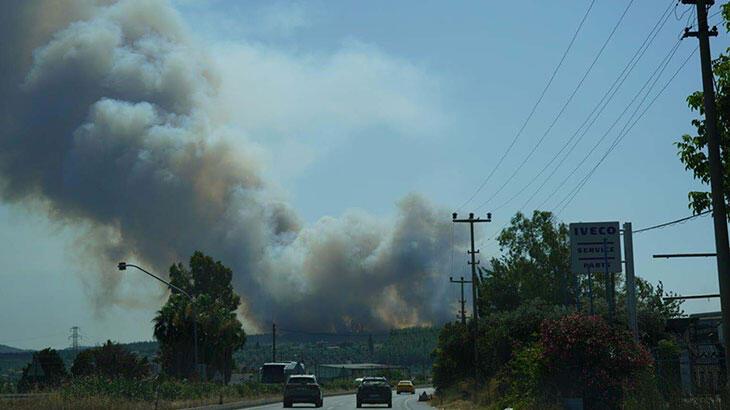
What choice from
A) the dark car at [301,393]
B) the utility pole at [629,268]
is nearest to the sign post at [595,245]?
the utility pole at [629,268]

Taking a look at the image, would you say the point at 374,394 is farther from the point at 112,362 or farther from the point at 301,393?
the point at 112,362

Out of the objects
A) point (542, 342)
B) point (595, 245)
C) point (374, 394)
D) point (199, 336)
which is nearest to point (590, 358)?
point (542, 342)

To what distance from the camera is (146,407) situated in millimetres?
40875

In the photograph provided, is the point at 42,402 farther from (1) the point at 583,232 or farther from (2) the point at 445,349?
(2) the point at 445,349

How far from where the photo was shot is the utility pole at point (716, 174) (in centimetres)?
1806

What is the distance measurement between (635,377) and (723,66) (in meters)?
12.3

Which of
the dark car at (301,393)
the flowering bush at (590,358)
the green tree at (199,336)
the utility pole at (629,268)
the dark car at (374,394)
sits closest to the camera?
the flowering bush at (590,358)

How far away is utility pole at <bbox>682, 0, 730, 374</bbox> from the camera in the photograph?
711 inches

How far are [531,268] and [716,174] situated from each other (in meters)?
81.0

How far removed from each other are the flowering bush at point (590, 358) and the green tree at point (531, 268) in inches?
2724

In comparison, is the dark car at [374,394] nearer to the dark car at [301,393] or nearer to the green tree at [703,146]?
the dark car at [301,393]

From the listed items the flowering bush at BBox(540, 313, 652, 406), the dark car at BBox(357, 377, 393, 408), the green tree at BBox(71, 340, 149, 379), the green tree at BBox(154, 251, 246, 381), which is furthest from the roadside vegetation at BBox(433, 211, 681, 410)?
the green tree at BBox(71, 340, 149, 379)

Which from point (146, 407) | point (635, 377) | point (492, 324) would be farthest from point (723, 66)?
point (492, 324)

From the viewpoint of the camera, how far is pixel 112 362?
267ft
